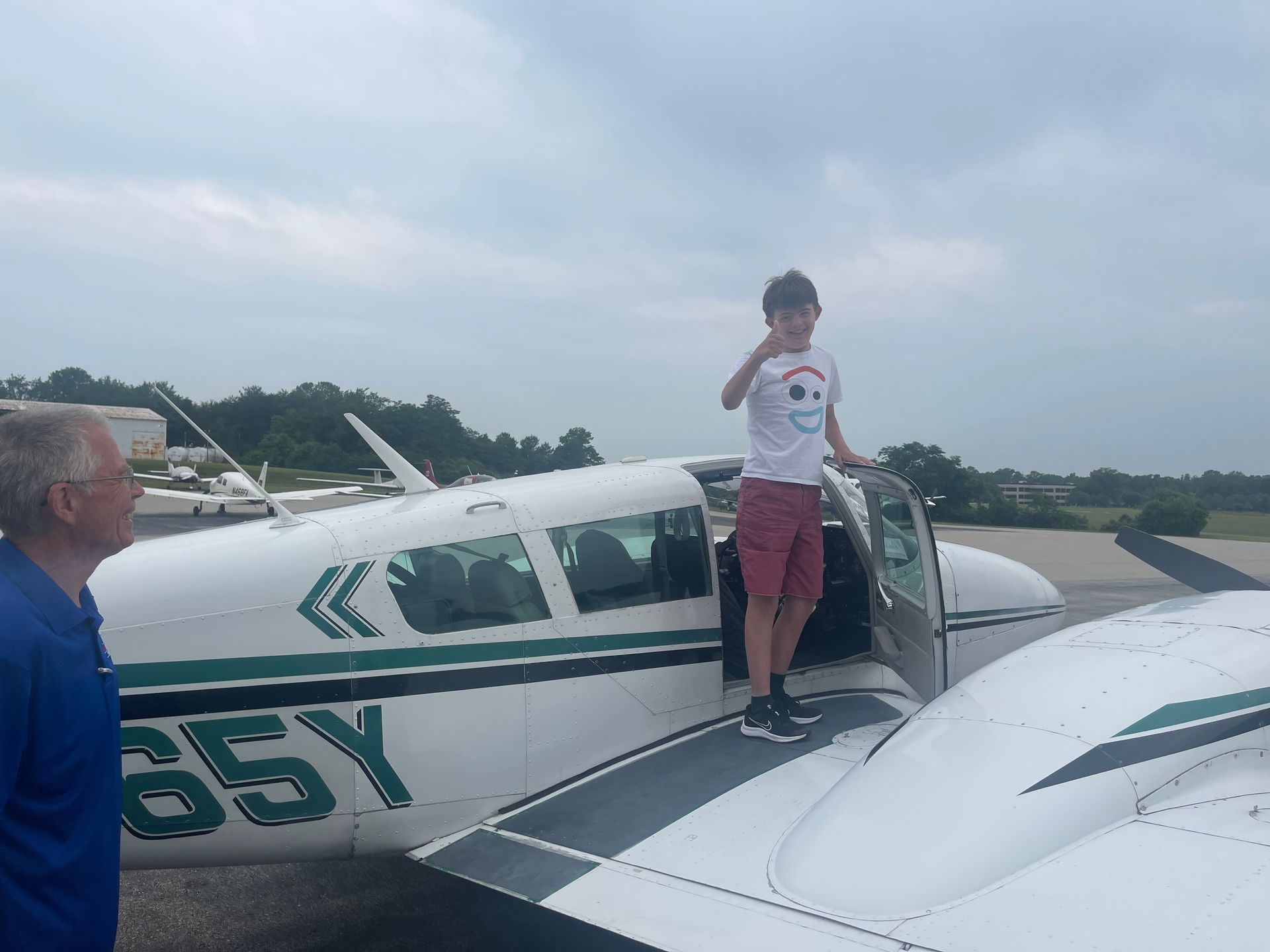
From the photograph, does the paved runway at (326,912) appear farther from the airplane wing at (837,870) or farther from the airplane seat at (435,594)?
the airplane seat at (435,594)

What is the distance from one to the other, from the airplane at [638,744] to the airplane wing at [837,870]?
1cm

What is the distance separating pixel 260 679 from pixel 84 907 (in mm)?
1411

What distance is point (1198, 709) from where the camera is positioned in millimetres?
2965

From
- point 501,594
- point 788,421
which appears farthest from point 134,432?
point 788,421

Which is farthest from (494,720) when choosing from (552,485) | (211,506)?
(211,506)

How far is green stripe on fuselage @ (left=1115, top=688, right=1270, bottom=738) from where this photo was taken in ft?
9.36

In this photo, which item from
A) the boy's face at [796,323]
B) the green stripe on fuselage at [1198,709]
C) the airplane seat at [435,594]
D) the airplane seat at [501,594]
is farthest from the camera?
the boy's face at [796,323]

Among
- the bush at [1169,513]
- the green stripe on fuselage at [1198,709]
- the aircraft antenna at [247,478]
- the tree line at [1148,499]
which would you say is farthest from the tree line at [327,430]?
the bush at [1169,513]

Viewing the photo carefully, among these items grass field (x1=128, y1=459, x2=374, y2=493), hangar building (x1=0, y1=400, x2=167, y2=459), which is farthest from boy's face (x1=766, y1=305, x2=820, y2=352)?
grass field (x1=128, y1=459, x2=374, y2=493)

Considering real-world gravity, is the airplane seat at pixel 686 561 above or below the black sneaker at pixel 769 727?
above

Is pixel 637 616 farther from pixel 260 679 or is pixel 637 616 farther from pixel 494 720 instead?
pixel 260 679

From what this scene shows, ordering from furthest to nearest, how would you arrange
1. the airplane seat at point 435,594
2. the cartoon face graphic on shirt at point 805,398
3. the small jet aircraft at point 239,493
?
the small jet aircraft at point 239,493
the cartoon face graphic on shirt at point 805,398
the airplane seat at point 435,594

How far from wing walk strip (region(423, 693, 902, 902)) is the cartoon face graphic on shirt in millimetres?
1483

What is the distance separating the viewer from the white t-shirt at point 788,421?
3.84m
